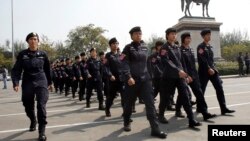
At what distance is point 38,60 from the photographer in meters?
6.55

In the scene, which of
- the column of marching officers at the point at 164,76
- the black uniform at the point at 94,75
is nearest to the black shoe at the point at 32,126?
the column of marching officers at the point at 164,76

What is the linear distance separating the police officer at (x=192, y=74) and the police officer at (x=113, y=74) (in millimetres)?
1771

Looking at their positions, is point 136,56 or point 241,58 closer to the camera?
point 136,56

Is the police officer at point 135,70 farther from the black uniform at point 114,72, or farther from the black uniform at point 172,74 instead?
the black uniform at point 114,72

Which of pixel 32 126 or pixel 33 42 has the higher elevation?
pixel 33 42

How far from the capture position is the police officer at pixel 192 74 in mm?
7455

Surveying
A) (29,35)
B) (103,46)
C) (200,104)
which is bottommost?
(200,104)

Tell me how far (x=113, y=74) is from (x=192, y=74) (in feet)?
7.59

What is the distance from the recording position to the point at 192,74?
7.69m

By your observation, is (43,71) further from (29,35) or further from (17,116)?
(17,116)

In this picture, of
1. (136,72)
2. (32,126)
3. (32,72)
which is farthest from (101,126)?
(32,72)

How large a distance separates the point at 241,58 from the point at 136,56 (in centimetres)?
2092

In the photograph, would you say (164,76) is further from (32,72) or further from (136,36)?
(32,72)

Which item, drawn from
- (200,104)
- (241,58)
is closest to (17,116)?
(200,104)
